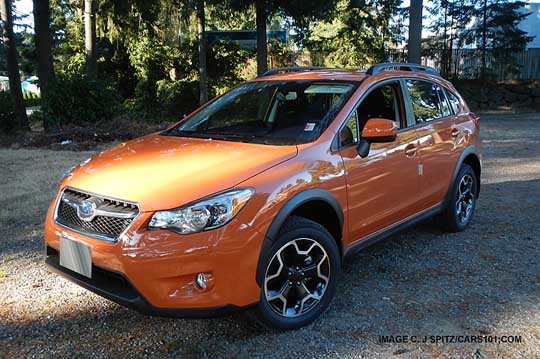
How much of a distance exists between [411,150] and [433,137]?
50 cm

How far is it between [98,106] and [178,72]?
982 cm

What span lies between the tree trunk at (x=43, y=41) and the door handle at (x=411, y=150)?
11.6 meters

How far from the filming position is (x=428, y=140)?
450cm

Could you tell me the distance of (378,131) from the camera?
3.62m

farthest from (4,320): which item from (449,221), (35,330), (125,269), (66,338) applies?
(449,221)

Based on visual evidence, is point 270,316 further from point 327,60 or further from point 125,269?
point 327,60

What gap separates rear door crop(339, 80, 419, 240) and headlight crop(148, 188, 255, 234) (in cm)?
111

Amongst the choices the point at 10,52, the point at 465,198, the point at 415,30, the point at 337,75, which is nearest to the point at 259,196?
the point at 337,75

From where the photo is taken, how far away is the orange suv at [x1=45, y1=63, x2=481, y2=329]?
2.74 metres

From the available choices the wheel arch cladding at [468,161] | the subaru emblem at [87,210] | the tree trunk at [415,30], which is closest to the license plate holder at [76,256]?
the subaru emblem at [87,210]

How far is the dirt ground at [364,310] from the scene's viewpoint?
9.95ft

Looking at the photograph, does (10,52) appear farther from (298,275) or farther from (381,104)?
(298,275)

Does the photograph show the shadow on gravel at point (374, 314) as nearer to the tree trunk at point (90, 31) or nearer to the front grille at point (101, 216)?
the front grille at point (101, 216)

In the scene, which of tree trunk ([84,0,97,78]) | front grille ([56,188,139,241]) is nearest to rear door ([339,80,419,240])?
front grille ([56,188,139,241])
